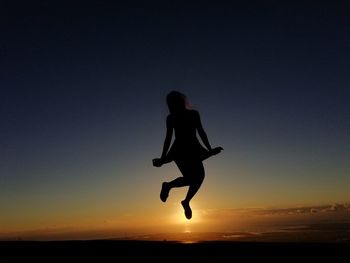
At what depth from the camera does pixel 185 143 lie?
8516 millimetres

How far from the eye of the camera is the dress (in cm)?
848

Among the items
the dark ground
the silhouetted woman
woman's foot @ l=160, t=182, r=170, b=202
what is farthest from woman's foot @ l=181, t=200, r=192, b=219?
the dark ground

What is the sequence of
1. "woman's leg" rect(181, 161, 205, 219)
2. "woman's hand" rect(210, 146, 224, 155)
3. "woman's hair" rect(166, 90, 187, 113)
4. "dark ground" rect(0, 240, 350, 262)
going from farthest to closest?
1. "woman's leg" rect(181, 161, 205, 219)
2. "woman's hair" rect(166, 90, 187, 113)
3. "woman's hand" rect(210, 146, 224, 155)
4. "dark ground" rect(0, 240, 350, 262)

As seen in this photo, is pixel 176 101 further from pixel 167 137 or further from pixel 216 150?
pixel 216 150

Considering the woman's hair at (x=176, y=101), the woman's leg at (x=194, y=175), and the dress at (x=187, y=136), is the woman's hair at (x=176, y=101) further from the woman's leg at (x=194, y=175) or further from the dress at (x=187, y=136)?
the woman's leg at (x=194, y=175)

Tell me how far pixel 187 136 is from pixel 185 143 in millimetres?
150

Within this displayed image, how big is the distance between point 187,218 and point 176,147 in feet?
5.16

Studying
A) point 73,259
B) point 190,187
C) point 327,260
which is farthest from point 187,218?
point 327,260

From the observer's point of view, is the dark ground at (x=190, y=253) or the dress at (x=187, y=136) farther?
the dress at (x=187, y=136)

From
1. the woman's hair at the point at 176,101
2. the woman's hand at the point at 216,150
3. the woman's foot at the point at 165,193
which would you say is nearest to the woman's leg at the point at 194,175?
the woman's hand at the point at 216,150

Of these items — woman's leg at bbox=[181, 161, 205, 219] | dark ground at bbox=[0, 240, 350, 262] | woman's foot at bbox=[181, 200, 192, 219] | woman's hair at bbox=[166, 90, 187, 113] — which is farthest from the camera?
woman's foot at bbox=[181, 200, 192, 219]

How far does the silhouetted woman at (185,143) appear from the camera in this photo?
8.44m

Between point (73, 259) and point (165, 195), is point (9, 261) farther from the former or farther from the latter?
point (165, 195)

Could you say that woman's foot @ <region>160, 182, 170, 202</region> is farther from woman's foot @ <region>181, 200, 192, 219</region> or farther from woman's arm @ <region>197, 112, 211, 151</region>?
woman's arm @ <region>197, 112, 211, 151</region>
